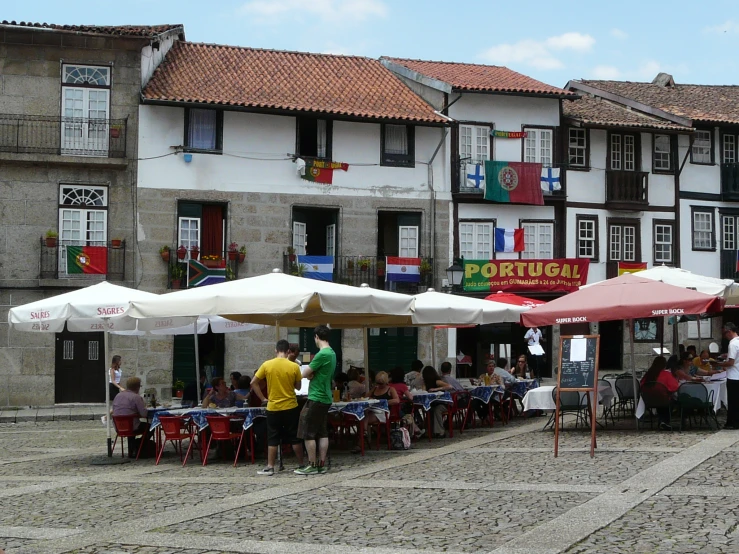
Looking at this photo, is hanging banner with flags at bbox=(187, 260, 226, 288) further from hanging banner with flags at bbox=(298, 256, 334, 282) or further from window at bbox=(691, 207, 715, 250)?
window at bbox=(691, 207, 715, 250)

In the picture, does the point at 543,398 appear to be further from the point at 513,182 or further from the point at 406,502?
the point at 513,182

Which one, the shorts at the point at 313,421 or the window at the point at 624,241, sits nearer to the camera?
the shorts at the point at 313,421

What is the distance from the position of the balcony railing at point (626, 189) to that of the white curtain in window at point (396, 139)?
6858mm

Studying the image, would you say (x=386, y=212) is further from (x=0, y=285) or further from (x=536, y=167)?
(x=0, y=285)

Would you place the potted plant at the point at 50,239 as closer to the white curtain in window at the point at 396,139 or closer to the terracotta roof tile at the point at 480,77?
the white curtain in window at the point at 396,139

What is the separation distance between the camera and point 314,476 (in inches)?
508

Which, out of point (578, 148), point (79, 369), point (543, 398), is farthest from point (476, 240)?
point (543, 398)

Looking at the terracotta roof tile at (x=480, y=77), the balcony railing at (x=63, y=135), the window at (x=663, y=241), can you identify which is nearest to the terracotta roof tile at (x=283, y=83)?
the terracotta roof tile at (x=480, y=77)

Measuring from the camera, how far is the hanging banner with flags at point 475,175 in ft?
110

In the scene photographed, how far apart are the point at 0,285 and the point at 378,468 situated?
1870 centimetres

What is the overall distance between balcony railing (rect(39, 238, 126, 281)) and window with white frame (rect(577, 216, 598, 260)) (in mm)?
14376

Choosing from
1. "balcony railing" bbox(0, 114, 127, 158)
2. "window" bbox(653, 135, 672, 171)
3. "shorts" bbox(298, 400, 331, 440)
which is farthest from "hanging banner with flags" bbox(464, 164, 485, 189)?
"shorts" bbox(298, 400, 331, 440)

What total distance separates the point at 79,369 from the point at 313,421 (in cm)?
1797

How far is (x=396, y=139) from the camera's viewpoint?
33.0 metres
